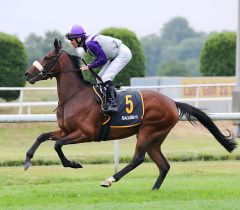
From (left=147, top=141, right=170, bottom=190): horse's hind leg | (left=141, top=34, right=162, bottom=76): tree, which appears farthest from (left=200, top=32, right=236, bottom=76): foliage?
(left=141, top=34, right=162, bottom=76): tree

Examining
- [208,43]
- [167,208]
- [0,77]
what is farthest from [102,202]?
[208,43]

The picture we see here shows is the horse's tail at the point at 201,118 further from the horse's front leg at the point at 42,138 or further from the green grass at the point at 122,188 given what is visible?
the horse's front leg at the point at 42,138

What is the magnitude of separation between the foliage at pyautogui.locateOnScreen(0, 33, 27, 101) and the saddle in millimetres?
13120

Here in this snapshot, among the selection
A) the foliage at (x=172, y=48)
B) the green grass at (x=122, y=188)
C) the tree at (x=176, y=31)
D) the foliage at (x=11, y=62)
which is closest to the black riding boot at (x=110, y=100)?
the green grass at (x=122, y=188)

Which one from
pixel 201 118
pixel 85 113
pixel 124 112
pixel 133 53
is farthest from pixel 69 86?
pixel 133 53

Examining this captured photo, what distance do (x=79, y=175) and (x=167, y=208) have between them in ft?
12.8

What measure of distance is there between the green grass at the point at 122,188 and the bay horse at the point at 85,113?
434mm

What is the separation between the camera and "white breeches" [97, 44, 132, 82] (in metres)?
10.6

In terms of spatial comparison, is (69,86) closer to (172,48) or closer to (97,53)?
(97,53)

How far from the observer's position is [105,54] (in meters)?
10.5

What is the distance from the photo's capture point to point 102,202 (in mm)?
9195

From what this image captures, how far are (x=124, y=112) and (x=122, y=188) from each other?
901 millimetres

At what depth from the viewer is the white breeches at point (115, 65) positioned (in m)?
10.6

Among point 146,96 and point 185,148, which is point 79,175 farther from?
point 185,148
